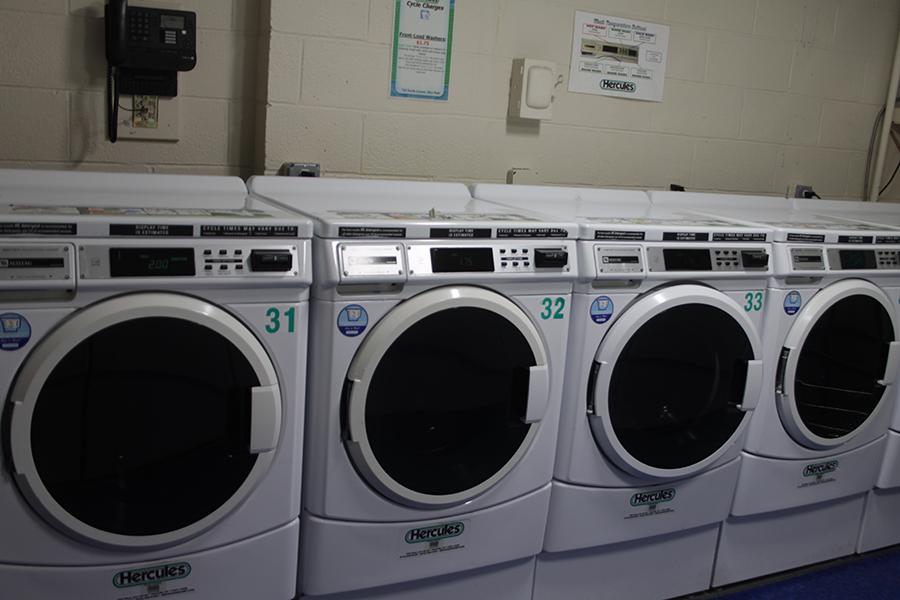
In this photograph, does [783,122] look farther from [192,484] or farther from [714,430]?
[192,484]

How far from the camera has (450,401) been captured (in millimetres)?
2123

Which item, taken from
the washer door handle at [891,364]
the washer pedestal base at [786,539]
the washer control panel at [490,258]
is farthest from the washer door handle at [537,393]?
the washer door handle at [891,364]

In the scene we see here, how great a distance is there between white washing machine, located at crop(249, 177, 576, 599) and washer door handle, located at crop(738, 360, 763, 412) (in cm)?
60

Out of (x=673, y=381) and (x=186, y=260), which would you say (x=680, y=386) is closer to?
(x=673, y=381)

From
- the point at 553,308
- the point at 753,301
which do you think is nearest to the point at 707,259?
the point at 753,301

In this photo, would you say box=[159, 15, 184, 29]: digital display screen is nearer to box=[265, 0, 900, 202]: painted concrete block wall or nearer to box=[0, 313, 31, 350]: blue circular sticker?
box=[265, 0, 900, 202]: painted concrete block wall

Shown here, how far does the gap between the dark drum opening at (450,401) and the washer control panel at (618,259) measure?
305mm

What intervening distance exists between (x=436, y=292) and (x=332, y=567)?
0.74 metres

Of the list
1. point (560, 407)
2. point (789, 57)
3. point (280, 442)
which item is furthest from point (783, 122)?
point (280, 442)

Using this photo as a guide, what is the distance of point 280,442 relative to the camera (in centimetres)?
199

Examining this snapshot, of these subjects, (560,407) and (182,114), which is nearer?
(560,407)

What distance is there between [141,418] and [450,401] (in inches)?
28.8

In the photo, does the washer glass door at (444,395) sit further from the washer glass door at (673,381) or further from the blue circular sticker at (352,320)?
the washer glass door at (673,381)

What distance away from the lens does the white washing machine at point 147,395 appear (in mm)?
1698
